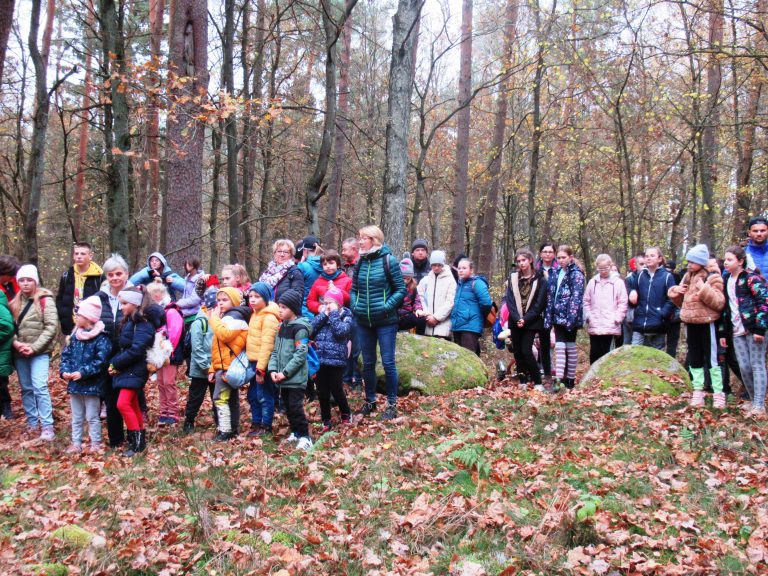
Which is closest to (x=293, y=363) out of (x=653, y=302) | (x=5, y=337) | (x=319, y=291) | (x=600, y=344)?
(x=319, y=291)

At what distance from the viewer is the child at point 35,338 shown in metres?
7.07

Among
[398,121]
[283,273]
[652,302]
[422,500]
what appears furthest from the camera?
[652,302]

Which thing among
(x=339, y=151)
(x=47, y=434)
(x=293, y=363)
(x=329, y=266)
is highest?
(x=339, y=151)

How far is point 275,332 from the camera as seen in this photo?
6711mm

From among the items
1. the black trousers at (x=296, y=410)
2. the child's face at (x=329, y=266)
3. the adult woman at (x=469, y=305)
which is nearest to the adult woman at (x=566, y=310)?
the adult woman at (x=469, y=305)

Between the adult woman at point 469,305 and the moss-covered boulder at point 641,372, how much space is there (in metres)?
1.90

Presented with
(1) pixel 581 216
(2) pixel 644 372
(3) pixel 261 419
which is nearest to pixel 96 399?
(3) pixel 261 419

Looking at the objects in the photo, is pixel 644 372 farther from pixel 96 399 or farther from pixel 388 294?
pixel 96 399

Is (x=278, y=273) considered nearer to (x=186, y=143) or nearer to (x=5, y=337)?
(x=5, y=337)

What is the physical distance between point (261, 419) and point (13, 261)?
389cm

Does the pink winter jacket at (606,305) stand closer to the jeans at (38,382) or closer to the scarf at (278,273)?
the scarf at (278,273)

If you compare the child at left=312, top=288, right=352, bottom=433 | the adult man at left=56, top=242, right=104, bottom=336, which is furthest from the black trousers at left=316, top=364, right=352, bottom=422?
the adult man at left=56, top=242, right=104, bottom=336

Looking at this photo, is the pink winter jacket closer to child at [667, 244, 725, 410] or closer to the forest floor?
child at [667, 244, 725, 410]

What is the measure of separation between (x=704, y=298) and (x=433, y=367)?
3783 millimetres
